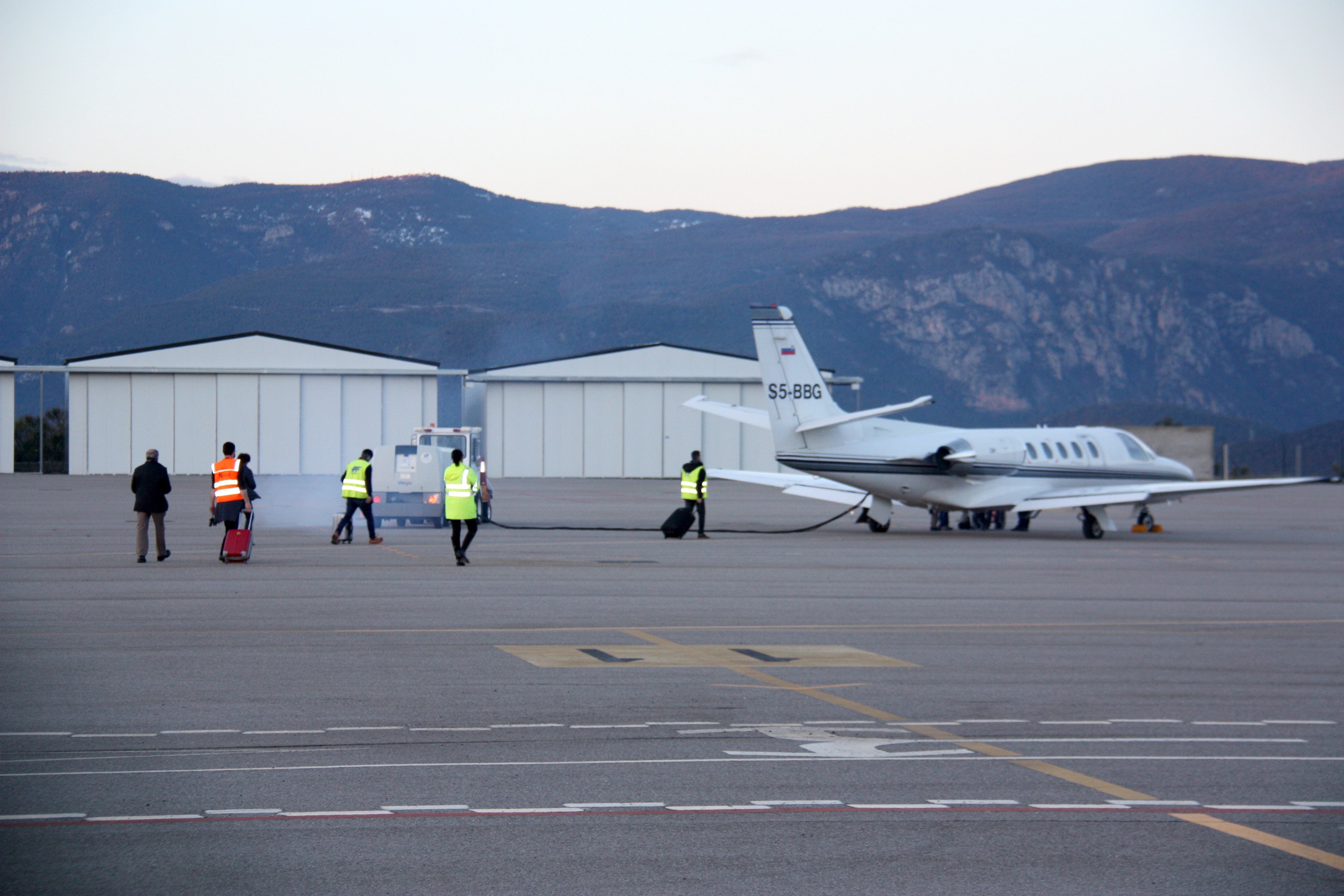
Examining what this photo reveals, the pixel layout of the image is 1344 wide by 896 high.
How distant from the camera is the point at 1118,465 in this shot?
3522cm

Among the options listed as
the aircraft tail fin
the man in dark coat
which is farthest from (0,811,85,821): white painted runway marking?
the aircraft tail fin

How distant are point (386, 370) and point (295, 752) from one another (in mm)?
65701

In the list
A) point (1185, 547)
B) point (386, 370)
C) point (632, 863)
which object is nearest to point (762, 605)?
point (632, 863)

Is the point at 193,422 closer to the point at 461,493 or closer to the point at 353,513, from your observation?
the point at 353,513

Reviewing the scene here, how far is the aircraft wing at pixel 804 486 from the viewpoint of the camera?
35.5 metres

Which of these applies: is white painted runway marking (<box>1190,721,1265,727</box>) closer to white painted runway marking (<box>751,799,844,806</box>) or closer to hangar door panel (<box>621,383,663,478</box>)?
white painted runway marking (<box>751,799,844,806</box>)

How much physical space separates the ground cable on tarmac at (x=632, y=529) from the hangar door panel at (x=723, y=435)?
4084cm

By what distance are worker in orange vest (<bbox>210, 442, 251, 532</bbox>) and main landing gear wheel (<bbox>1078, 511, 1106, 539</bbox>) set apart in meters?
20.8

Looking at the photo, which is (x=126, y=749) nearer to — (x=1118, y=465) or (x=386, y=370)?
(x=1118, y=465)

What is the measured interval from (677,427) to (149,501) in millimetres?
54761

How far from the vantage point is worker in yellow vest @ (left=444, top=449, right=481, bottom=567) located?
910 inches

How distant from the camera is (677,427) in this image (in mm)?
76625

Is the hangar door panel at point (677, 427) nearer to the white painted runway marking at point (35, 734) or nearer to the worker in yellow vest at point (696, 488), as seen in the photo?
the worker in yellow vest at point (696, 488)

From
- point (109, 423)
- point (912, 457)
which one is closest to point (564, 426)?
point (109, 423)
